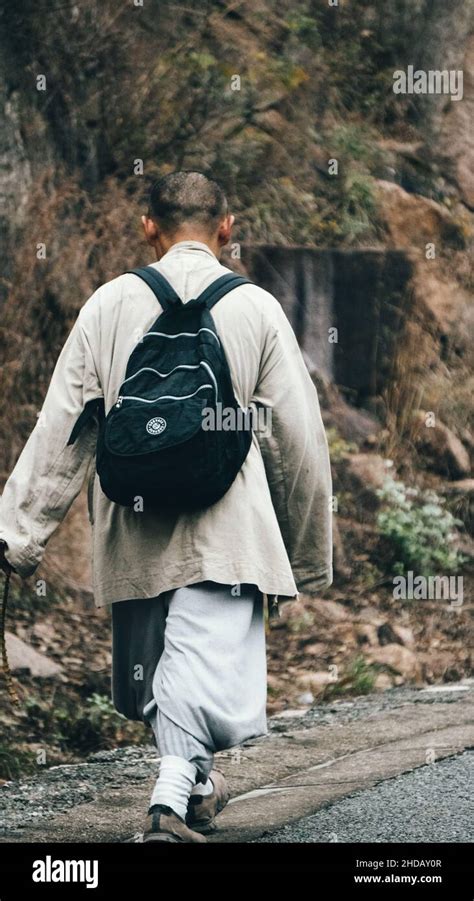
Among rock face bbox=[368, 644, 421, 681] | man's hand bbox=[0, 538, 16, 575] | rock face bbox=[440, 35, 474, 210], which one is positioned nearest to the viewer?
man's hand bbox=[0, 538, 16, 575]

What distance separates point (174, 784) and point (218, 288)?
1.42 meters

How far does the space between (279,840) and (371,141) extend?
681 centimetres

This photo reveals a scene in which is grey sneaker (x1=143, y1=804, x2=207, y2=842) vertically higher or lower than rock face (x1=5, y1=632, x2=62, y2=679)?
lower

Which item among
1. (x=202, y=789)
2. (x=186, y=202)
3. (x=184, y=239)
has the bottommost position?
(x=202, y=789)

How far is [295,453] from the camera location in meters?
4.69

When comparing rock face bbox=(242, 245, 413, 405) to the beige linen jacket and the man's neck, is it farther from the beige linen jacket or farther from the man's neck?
the beige linen jacket

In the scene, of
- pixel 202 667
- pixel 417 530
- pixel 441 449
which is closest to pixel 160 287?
pixel 202 667

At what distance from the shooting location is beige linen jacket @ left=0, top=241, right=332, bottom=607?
4.47 meters

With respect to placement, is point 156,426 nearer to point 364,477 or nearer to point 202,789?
point 202,789

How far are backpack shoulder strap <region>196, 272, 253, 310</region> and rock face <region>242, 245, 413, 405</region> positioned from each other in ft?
15.7

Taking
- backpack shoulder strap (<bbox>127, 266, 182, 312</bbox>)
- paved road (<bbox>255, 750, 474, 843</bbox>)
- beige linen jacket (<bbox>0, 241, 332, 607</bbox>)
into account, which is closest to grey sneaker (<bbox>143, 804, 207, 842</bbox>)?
paved road (<bbox>255, 750, 474, 843</bbox>)

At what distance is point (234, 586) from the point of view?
450 cm

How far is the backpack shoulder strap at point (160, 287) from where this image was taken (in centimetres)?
454
